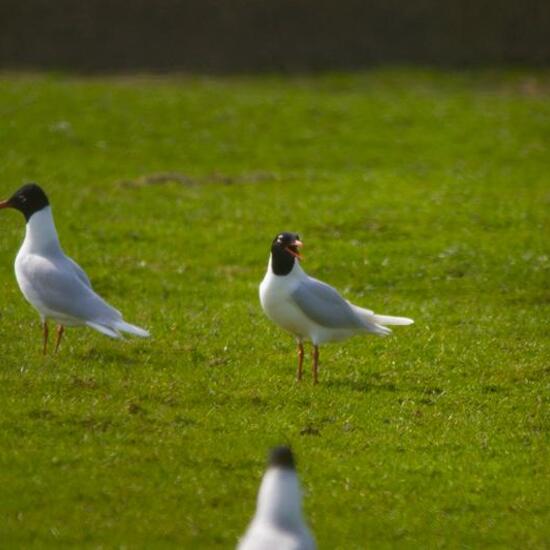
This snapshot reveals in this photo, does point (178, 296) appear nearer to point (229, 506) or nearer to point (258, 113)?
point (229, 506)

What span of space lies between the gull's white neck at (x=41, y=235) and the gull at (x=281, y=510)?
27.1 ft

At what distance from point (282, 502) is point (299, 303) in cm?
707

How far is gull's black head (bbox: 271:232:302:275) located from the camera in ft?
53.6

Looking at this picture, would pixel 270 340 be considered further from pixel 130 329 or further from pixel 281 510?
pixel 281 510

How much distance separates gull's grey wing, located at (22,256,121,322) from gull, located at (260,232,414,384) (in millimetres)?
2140

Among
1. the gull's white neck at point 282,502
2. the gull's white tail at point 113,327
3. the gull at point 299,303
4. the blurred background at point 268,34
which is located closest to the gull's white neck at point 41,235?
the gull's white tail at point 113,327

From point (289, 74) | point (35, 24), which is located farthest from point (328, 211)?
point (35, 24)

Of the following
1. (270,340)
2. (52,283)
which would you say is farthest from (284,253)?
(52,283)

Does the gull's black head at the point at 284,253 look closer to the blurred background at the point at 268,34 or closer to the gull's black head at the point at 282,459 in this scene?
the gull's black head at the point at 282,459

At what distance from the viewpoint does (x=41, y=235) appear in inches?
668

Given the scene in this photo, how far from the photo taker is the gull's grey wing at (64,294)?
15984 mm

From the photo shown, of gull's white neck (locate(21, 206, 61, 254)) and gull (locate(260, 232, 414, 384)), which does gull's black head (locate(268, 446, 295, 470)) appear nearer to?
gull (locate(260, 232, 414, 384))

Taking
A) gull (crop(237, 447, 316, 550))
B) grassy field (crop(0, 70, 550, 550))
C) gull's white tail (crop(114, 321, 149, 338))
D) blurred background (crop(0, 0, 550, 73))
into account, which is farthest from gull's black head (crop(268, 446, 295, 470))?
blurred background (crop(0, 0, 550, 73))

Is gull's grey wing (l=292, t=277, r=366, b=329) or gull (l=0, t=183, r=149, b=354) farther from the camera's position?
gull's grey wing (l=292, t=277, r=366, b=329)
